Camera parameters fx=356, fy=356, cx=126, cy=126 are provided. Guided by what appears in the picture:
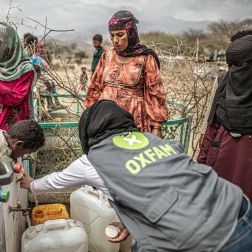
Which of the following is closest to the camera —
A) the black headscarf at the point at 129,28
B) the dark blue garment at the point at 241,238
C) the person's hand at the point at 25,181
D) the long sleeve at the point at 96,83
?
the dark blue garment at the point at 241,238

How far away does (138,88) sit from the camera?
2.63 meters

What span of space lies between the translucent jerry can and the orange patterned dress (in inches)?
34.8

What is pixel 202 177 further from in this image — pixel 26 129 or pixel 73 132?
pixel 73 132

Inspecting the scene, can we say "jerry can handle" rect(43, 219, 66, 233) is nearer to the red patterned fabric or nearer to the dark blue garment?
the red patterned fabric

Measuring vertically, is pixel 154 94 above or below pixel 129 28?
below

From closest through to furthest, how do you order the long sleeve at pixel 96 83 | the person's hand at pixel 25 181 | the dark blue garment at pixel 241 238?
the dark blue garment at pixel 241 238 < the person's hand at pixel 25 181 < the long sleeve at pixel 96 83

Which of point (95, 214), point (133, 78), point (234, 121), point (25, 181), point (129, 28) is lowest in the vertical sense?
point (95, 214)

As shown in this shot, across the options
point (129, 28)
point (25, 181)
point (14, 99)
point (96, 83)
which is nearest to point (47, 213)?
point (25, 181)

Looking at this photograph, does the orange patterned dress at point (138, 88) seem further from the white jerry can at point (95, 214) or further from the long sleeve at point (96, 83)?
the white jerry can at point (95, 214)

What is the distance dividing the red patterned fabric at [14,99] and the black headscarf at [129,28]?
742 mm

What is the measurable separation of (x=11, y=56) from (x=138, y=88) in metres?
1.00

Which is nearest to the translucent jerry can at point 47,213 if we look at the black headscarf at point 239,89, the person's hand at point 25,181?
the person's hand at point 25,181

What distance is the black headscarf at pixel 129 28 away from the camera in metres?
2.50

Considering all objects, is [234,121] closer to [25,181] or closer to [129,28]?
[129,28]
